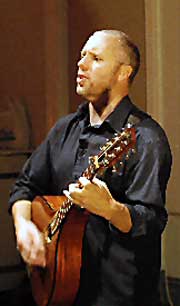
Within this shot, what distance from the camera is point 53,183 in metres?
1.79

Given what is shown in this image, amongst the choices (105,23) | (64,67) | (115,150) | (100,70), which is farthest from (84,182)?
(64,67)

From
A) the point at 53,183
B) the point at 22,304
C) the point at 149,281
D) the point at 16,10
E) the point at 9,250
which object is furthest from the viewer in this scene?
the point at 16,10

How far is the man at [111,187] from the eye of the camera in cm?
151

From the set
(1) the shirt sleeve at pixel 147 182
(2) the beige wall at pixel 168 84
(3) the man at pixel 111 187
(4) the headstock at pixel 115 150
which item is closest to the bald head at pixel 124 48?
(3) the man at pixel 111 187

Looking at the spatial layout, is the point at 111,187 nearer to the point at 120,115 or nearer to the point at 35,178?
the point at 120,115

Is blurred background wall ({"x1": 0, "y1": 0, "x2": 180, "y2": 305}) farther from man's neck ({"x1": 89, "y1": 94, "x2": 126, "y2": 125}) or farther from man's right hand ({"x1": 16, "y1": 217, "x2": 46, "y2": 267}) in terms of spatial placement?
man's right hand ({"x1": 16, "y1": 217, "x2": 46, "y2": 267})

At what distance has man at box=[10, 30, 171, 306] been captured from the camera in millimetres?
1508

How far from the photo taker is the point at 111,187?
62.9 inches

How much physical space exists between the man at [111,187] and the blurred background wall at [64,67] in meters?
0.76

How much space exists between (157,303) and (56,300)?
0.81 ft

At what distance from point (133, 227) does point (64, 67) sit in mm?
1739

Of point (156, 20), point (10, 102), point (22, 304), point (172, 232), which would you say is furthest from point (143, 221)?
point (10, 102)

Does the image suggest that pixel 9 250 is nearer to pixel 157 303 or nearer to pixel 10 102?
pixel 10 102

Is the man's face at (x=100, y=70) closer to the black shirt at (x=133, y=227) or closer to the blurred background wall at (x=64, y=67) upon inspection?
the black shirt at (x=133, y=227)
